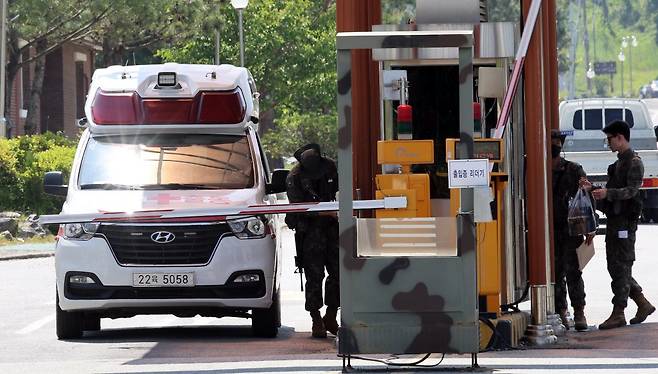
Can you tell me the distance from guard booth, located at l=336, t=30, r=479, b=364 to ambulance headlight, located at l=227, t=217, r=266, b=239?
3695 mm

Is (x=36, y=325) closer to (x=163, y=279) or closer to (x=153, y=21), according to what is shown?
(x=163, y=279)

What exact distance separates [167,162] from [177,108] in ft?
1.72

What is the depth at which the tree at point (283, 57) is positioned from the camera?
56375 mm

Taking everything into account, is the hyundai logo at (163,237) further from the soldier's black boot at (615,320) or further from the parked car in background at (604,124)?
the parked car in background at (604,124)

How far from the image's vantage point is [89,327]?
17.6 metres

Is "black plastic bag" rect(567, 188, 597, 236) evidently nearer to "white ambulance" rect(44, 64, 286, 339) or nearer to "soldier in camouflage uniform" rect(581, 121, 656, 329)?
"soldier in camouflage uniform" rect(581, 121, 656, 329)

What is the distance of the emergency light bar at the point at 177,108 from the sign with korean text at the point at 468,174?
506 cm

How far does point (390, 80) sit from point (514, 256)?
1785 millimetres

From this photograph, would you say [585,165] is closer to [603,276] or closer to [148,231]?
[603,276]

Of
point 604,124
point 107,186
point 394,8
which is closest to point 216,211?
point 107,186

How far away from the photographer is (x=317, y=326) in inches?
642

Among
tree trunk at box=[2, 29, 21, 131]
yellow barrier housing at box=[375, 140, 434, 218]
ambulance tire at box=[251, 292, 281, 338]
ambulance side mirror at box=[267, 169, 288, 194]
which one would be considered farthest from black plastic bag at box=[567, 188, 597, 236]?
tree trunk at box=[2, 29, 21, 131]

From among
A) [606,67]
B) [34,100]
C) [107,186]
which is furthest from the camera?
[606,67]

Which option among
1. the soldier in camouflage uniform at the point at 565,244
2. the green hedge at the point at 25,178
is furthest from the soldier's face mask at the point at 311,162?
the green hedge at the point at 25,178
